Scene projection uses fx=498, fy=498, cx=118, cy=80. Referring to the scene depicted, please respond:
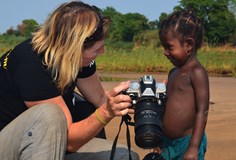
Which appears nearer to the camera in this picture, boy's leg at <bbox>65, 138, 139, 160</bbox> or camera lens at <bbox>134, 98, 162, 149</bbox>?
camera lens at <bbox>134, 98, 162, 149</bbox>

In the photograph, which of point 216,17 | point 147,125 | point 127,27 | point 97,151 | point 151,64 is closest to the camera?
point 147,125

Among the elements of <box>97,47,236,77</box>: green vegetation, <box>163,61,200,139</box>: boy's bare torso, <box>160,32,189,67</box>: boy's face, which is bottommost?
<box>97,47,236,77</box>: green vegetation

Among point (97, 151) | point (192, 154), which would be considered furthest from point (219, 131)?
point (97, 151)

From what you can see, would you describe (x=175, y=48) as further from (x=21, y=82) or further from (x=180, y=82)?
(x=21, y=82)

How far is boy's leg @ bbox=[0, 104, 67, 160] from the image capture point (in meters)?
2.19

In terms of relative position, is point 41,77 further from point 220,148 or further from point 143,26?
point 143,26

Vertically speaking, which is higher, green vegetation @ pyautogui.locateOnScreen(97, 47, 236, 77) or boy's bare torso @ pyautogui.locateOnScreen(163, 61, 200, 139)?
boy's bare torso @ pyautogui.locateOnScreen(163, 61, 200, 139)

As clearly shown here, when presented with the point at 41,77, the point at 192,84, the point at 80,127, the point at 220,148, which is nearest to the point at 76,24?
the point at 41,77

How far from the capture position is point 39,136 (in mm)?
2193

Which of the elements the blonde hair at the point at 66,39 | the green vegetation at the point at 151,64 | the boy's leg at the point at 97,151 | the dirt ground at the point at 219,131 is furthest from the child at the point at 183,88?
the green vegetation at the point at 151,64

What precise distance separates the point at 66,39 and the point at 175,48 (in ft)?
2.80

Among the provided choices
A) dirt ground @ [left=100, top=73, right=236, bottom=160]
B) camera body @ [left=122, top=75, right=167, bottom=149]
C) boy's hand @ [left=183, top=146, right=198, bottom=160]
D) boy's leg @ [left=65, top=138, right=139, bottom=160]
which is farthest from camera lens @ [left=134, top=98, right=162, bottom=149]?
dirt ground @ [left=100, top=73, right=236, bottom=160]

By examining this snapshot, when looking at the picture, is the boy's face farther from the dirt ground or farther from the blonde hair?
the dirt ground

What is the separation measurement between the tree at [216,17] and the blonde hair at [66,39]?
43276 mm
